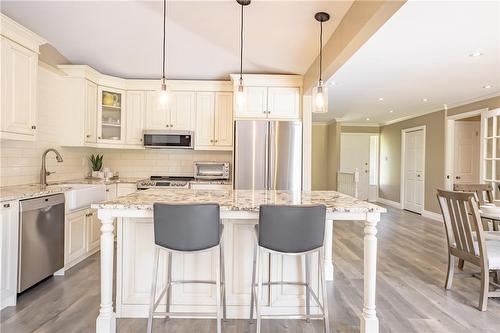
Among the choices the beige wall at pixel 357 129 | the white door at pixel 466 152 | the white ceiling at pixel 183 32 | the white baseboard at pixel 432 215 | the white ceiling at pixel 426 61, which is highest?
the white ceiling at pixel 183 32

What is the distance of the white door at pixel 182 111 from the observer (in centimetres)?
468

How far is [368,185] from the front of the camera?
9.33 m

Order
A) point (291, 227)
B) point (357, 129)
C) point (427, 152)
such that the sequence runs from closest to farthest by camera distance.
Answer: point (291, 227) < point (427, 152) < point (357, 129)

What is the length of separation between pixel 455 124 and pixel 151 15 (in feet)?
20.5

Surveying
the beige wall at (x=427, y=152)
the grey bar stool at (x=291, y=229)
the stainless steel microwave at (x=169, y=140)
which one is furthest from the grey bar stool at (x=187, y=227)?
the beige wall at (x=427, y=152)

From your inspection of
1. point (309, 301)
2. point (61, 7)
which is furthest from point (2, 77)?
point (309, 301)

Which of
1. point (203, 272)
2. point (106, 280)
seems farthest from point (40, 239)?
point (203, 272)

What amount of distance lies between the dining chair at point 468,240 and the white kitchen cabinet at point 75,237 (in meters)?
3.81

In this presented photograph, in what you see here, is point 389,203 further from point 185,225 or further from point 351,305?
point 185,225

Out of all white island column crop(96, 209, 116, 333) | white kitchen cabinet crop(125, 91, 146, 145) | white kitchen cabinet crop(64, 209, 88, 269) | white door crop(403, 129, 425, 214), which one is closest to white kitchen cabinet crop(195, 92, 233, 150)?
white kitchen cabinet crop(125, 91, 146, 145)

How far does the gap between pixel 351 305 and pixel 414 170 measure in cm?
603

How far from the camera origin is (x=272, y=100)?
434 centimetres

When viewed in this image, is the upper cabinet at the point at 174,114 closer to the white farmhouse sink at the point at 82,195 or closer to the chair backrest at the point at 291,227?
the white farmhouse sink at the point at 82,195

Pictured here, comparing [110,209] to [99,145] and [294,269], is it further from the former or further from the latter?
[99,145]
